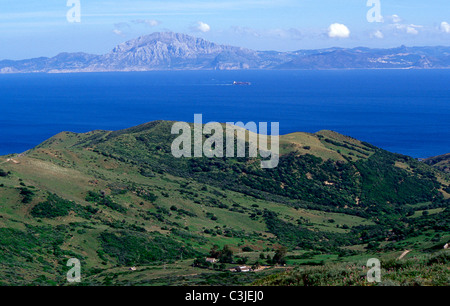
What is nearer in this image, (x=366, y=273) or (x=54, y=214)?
(x=366, y=273)

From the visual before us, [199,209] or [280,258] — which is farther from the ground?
[280,258]

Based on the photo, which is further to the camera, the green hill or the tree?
the green hill

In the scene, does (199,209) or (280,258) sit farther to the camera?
(199,209)

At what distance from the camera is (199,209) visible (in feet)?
193

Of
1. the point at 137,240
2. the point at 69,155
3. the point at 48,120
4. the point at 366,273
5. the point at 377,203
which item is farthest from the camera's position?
the point at 48,120

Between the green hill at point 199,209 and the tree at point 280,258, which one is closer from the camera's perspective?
the tree at point 280,258

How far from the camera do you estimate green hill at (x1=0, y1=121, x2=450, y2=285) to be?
110ft

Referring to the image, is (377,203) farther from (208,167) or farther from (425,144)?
(425,144)

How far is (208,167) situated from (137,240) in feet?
137

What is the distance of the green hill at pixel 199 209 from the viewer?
33.6m
